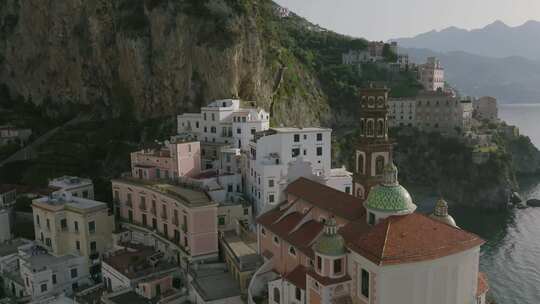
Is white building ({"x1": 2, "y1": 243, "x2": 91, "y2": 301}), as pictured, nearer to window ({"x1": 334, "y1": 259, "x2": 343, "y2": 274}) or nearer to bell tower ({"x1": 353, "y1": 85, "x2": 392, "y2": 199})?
bell tower ({"x1": 353, "y1": 85, "x2": 392, "y2": 199})

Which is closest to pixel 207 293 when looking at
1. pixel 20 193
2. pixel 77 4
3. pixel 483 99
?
pixel 20 193

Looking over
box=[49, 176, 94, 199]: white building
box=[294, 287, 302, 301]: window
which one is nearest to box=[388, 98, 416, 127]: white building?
box=[49, 176, 94, 199]: white building

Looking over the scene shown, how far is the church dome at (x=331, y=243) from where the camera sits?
26.5m

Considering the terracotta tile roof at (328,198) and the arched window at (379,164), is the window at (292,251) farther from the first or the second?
the arched window at (379,164)

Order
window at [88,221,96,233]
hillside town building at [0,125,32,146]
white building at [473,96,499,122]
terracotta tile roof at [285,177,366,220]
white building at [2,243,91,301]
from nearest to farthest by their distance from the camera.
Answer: terracotta tile roof at [285,177,366,220], white building at [2,243,91,301], window at [88,221,96,233], hillside town building at [0,125,32,146], white building at [473,96,499,122]

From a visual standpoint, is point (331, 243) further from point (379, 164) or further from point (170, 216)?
point (170, 216)

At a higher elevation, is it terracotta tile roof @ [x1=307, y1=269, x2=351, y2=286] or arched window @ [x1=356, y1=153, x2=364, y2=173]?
arched window @ [x1=356, y1=153, x2=364, y2=173]

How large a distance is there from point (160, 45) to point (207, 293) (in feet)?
175

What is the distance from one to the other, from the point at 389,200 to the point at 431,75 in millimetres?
110237

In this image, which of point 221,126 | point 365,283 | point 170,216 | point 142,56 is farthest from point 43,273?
point 142,56

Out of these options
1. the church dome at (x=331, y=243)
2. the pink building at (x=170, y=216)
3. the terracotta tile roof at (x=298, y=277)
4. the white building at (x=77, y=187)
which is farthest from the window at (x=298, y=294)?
the white building at (x=77, y=187)

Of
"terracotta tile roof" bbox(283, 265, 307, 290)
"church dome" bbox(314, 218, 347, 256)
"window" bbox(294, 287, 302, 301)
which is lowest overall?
"window" bbox(294, 287, 302, 301)

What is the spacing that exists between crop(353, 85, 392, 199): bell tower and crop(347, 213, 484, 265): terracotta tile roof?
38.0 feet

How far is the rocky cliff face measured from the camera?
246 ft
